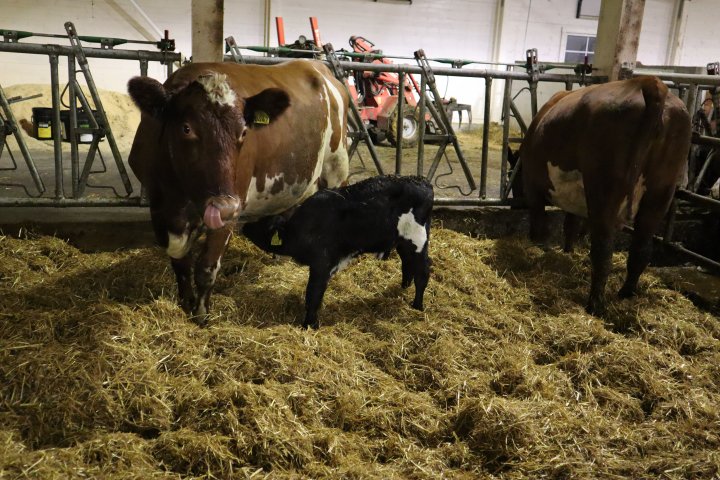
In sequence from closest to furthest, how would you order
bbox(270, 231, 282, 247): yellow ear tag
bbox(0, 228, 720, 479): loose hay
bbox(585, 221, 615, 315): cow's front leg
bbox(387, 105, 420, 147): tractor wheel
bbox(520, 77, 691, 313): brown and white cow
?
bbox(0, 228, 720, 479): loose hay < bbox(270, 231, 282, 247): yellow ear tag < bbox(520, 77, 691, 313): brown and white cow < bbox(585, 221, 615, 315): cow's front leg < bbox(387, 105, 420, 147): tractor wheel

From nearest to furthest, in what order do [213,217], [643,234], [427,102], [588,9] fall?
1. [213,217]
2. [643,234]
3. [427,102]
4. [588,9]

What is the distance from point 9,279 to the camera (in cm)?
443

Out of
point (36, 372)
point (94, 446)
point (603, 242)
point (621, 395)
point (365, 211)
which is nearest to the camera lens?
point (94, 446)

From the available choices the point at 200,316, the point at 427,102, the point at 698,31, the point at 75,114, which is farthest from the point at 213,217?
the point at 698,31

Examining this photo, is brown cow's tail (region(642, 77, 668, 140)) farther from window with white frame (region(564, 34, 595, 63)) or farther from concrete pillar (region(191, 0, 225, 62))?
window with white frame (region(564, 34, 595, 63))

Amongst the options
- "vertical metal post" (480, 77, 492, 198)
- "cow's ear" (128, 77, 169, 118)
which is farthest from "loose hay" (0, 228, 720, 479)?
"vertical metal post" (480, 77, 492, 198)

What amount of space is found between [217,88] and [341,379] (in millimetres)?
1671

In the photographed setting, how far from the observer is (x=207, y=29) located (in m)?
5.10

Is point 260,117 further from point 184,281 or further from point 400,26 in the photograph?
point 400,26

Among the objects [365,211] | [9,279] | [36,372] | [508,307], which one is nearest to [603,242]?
[508,307]

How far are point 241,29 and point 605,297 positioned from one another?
11.6 m

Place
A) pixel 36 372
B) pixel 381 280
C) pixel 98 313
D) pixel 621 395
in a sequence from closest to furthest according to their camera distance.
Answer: pixel 36 372
pixel 621 395
pixel 98 313
pixel 381 280

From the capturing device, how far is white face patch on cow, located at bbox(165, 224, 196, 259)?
3.87 m

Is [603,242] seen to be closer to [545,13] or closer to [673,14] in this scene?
[545,13]
